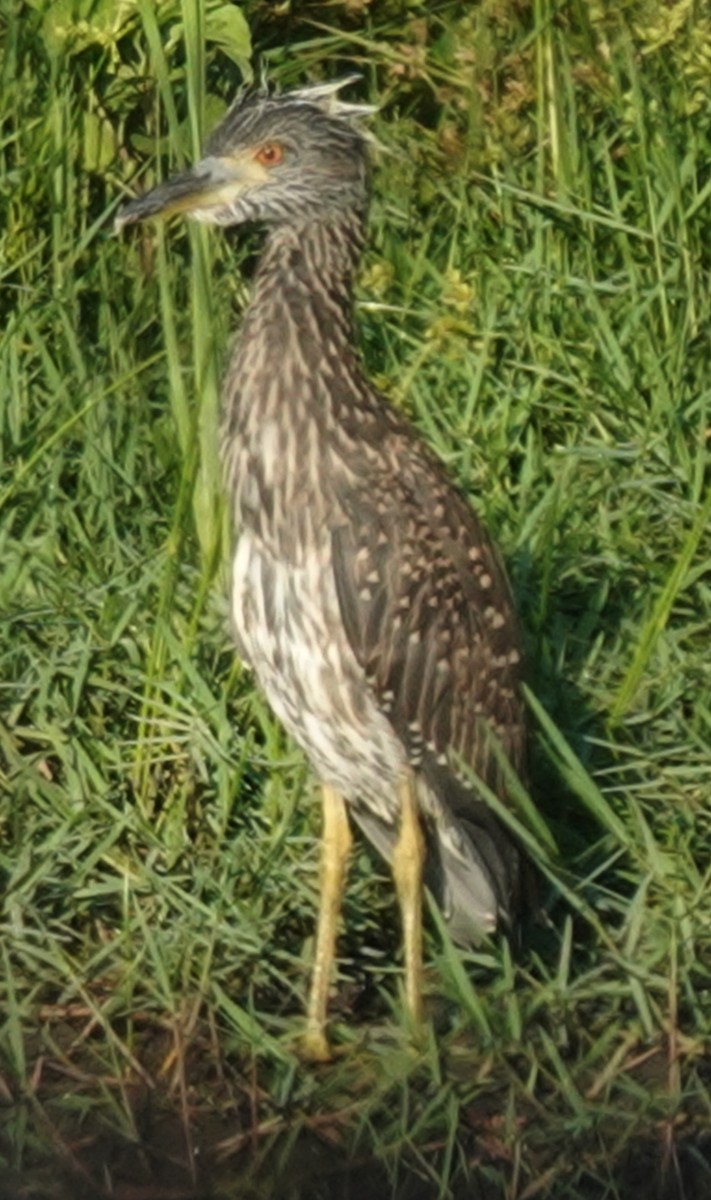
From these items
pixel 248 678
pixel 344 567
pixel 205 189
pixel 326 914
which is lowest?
pixel 326 914

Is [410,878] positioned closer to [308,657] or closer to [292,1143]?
[308,657]

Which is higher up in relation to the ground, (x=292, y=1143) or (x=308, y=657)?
(x=308, y=657)

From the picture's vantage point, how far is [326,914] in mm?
6137

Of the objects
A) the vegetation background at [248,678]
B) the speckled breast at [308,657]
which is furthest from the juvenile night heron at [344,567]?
the vegetation background at [248,678]

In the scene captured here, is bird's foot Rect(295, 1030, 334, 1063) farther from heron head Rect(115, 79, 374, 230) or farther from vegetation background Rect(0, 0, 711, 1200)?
heron head Rect(115, 79, 374, 230)

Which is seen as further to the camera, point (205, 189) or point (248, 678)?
point (248, 678)

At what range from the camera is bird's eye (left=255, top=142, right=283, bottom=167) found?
6.23 m

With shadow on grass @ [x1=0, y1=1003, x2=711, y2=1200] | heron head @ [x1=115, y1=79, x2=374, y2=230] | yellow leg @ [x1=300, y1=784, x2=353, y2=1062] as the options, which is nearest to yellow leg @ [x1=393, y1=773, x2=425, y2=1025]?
yellow leg @ [x1=300, y1=784, x2=353, y2=1062]

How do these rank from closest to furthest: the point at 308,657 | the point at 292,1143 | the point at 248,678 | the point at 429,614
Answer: the point at 292,1143, the point at 308,657, the point at 429,614, the point at 248,678

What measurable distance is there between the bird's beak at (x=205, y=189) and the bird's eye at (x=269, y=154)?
0.01m

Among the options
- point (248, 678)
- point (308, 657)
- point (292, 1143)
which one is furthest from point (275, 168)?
point (292, 1143)

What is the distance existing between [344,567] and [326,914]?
66 centimetres

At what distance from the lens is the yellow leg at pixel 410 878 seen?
610 centimetres

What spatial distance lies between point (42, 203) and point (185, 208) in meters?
1.69
